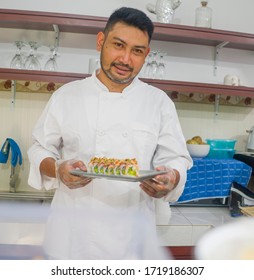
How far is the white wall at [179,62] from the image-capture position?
175 cm

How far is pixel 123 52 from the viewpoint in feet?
2.95

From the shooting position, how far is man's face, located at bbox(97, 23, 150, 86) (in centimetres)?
89

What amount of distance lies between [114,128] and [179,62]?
1114 mm

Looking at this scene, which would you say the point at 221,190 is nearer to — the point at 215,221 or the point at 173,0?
the point at 215,221

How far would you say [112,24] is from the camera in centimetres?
92

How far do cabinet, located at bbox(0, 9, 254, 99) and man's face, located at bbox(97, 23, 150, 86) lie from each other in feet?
2.14

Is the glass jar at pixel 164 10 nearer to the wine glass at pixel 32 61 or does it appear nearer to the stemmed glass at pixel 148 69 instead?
the stemmed glass at pixel 148 69

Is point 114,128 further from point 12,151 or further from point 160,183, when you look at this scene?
point 12,151

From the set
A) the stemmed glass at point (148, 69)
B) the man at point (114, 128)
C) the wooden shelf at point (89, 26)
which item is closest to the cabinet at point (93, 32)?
the wooden shelf at point (89, 26)

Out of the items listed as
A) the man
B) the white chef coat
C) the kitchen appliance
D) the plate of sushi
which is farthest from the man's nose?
the kitchen appliance

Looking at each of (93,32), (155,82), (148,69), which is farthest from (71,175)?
(93,32)

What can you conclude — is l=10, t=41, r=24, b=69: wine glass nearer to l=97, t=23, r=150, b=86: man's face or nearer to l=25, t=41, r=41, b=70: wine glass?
l=25, t=41, r=41, b=70: wine glass
